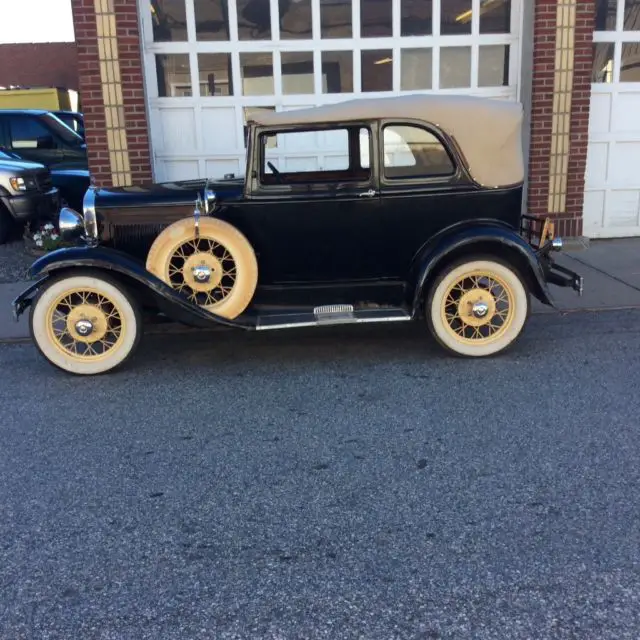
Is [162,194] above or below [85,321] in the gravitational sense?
above

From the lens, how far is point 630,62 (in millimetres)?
8812

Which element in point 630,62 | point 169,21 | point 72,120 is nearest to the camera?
point 169,21

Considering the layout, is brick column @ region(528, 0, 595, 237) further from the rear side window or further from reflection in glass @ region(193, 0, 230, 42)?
the rear side window

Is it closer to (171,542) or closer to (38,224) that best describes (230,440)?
(171,542)

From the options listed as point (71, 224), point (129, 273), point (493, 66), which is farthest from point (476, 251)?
point (493, 66)

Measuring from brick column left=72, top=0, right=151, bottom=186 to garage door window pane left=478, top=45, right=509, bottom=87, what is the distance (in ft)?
13.5

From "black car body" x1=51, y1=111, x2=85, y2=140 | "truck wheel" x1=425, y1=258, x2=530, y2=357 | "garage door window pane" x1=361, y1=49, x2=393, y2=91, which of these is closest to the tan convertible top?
Result: "truck wheel" x1=425, y1=258, x2=530, y2=357

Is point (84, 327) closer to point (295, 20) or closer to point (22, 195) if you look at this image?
point (295, 20)

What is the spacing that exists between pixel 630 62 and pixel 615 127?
816 millimetres

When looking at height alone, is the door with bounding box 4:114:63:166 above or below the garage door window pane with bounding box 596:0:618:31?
below

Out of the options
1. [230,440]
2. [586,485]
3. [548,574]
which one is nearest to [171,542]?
[230,440]

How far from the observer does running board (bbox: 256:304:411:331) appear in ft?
16.3

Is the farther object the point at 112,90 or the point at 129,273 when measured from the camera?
the point at 112,90

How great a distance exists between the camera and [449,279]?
16.5 feet
